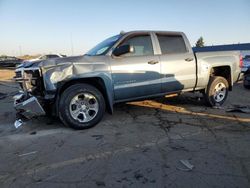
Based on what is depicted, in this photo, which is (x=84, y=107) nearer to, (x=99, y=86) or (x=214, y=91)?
(x=99, y=86)

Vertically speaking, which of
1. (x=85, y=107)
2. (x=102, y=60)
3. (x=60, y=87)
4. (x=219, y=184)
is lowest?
(x=219, y=184)

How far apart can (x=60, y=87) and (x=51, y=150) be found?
51.4 inches

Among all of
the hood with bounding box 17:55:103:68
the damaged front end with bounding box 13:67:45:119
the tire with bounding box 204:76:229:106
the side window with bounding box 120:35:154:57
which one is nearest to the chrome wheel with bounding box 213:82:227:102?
the tire with bounding box 204:76:229:106

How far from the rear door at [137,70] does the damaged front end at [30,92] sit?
150 cm

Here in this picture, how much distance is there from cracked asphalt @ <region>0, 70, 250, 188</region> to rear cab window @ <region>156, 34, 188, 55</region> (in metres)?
1.54

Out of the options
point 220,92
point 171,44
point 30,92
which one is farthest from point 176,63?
point 30,92

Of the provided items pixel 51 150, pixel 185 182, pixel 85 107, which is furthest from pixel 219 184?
pixel 85 107

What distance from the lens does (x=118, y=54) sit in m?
5.30

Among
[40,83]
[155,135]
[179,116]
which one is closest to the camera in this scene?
[155,135]

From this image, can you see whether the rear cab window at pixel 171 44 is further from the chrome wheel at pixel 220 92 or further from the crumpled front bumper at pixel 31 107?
the crumpled front bumper at pixel 31 107

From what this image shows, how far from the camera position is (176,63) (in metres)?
5.97

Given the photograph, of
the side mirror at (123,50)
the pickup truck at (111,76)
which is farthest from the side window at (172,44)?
the side mirror at (123,50)

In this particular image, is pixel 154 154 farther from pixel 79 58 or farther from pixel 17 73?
pixel 17 73

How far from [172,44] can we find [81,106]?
2751 mm
